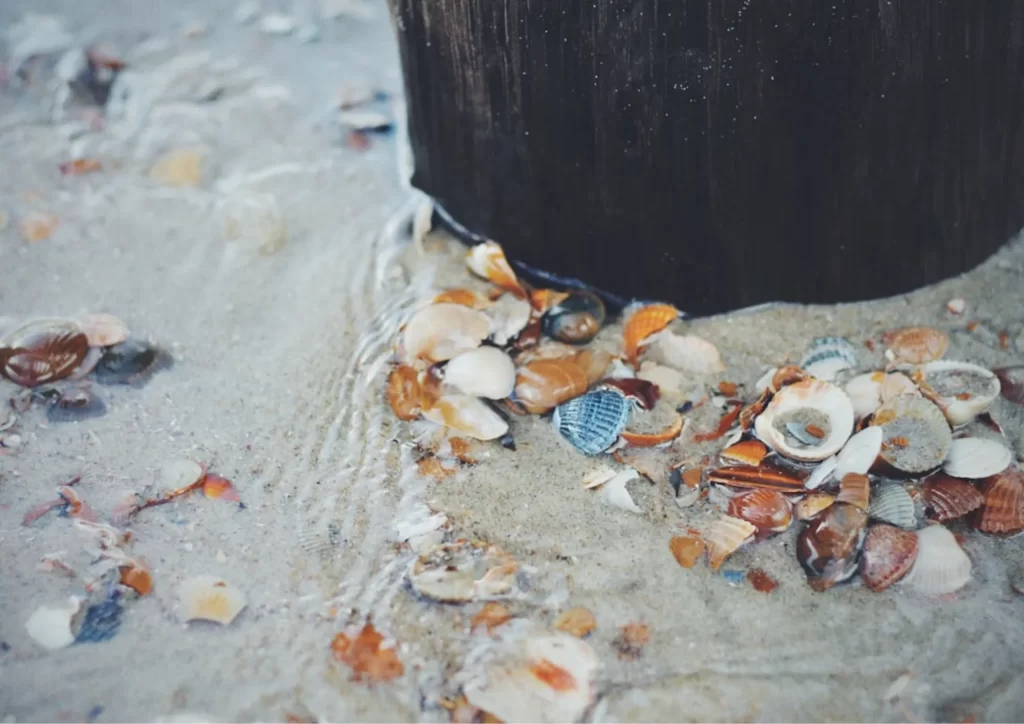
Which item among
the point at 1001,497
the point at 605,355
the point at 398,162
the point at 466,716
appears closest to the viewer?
the point at 466,716

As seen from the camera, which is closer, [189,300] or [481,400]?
[481,400]

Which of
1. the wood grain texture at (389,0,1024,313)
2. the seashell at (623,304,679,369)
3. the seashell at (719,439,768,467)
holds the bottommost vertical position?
the seashell at (719,439,768,467)

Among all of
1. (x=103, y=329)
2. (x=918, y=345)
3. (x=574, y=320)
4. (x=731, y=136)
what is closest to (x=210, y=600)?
(x=103, y=329)

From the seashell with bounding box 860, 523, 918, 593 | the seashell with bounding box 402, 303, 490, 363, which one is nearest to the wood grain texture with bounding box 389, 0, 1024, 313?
the seashell with bounding box 402, 303, 490, 363

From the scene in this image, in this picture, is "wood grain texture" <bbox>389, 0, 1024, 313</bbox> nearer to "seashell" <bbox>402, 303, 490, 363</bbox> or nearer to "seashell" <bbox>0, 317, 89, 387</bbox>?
"seashell" <bbox>402, 303, 490, 363</bbox>

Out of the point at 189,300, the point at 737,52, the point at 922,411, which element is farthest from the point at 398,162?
the point at 922,411

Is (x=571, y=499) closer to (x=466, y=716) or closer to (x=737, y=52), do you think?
(x=466, y=716)
